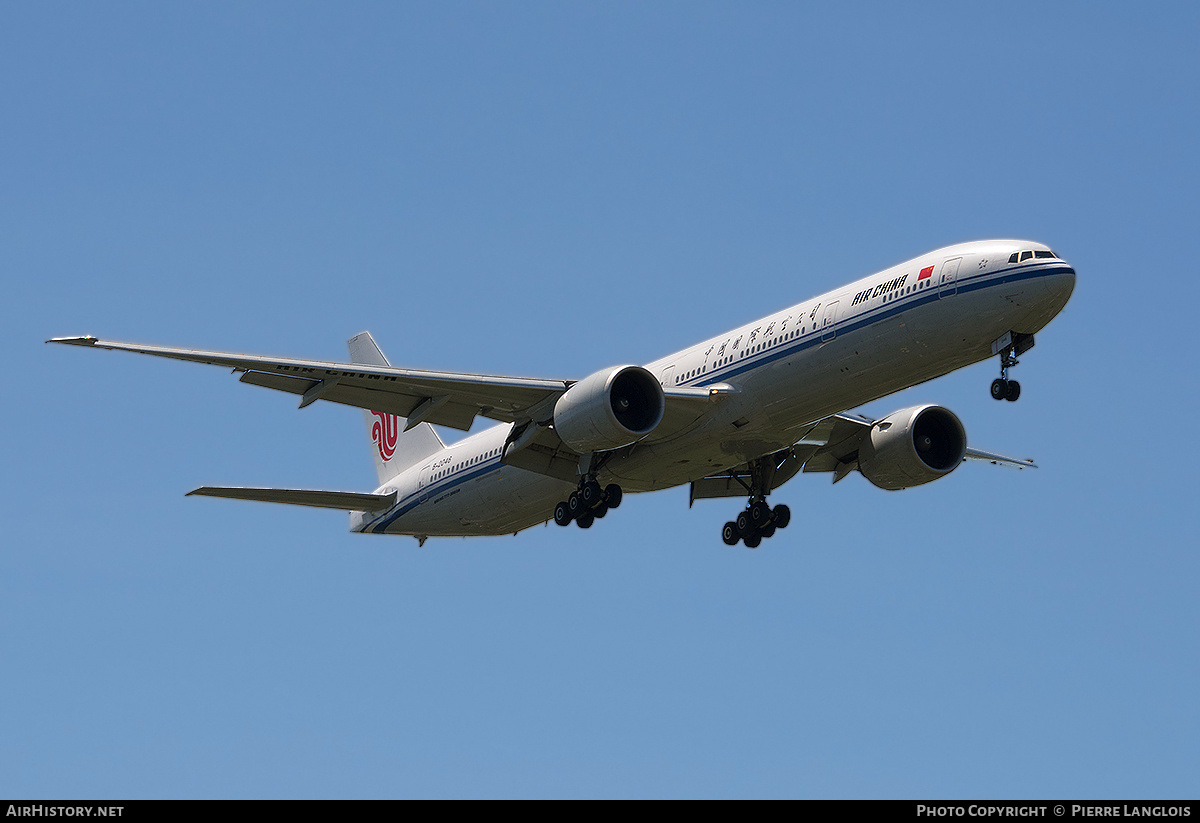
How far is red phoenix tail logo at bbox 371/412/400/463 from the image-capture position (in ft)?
155

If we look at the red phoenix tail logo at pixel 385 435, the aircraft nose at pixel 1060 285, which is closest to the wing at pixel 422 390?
the aircraft nose at pixel 1060 285

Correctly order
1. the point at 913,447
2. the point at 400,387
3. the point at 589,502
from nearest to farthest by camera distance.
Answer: the point at 400,387, the point at 589,502, the point at 913,447

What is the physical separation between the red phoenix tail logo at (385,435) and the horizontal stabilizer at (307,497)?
133 inches

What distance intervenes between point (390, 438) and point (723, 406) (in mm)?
15992

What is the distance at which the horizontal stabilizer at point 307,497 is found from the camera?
38219 mm

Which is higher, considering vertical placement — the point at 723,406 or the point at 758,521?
the point at 723,406

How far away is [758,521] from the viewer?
40.4m

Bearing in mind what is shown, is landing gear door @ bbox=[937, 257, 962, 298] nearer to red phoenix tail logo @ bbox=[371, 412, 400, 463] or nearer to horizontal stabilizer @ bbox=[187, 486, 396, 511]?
horizontal stabilizer @ bbox=[187, 486, 396, 511]

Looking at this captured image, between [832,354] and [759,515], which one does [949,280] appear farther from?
[759,515]

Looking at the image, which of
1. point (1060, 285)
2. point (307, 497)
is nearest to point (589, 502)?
point (307, 497)

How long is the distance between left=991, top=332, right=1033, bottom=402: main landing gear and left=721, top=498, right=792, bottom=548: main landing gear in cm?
1020
